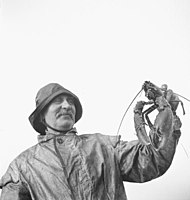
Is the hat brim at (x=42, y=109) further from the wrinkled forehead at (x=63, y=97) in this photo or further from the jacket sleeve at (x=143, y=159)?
the jacket sleeve at (x=143, y=159)

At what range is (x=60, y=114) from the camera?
2.43 m

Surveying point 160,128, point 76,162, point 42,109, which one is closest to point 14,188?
point 76,162

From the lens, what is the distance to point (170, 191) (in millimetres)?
3285

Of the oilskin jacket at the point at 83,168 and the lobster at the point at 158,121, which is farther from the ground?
the lobster at the point at 158,121

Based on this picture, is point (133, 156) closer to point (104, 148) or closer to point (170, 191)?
point (104, 148)

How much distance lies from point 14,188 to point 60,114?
1.16 ft

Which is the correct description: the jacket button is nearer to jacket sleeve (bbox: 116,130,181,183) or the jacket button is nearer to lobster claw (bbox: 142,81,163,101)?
jacket sleeve (bbox: 116,130,181,183)

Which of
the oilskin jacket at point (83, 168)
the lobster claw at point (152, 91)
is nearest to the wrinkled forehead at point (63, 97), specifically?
the oilskin jacket at point (83, 168)

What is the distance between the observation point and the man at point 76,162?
7.14ft

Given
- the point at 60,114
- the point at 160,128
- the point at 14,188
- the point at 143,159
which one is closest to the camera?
the point at 160,128

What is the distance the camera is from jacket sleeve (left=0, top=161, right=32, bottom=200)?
89.7 inches

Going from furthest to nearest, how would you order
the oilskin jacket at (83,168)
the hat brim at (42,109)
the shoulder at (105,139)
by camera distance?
the hat brim at (42,109)
the shoulder at (105,139)
the oilskin jacket at (83,168)

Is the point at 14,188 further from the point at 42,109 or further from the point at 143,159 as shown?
the point at 143,159

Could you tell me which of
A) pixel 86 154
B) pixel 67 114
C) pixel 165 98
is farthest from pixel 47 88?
pixel 165 98
